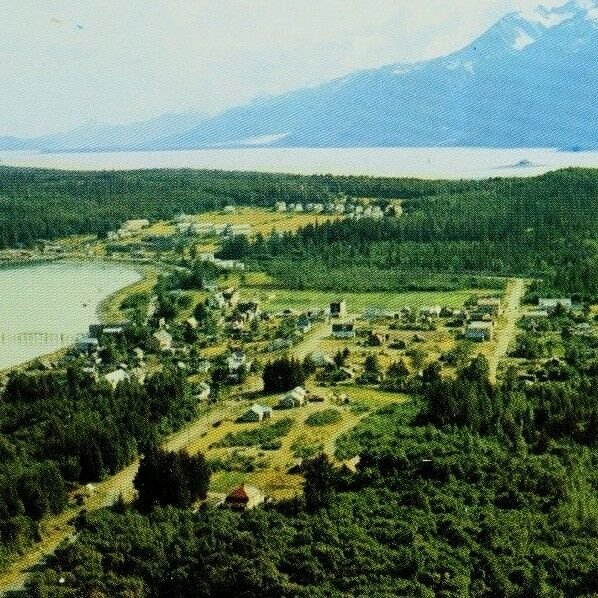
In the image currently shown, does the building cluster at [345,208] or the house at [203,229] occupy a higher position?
the building cluster at [345,208]

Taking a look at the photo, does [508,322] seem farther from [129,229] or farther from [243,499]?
[129,229]

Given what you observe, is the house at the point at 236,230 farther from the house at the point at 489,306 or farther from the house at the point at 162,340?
the house at the point at 162,340

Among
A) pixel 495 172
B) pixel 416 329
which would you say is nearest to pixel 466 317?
pixel 416 329

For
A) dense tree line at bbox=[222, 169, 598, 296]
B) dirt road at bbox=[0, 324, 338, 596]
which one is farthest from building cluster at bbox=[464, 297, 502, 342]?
dirt road at bbox=[0, 324, 338, 596]

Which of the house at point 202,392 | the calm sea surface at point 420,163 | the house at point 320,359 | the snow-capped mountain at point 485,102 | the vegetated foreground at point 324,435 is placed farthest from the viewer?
the snow-capped mountain at point 485,102

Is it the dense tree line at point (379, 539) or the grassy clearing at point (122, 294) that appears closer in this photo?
the dense tree line at point (379, 539)

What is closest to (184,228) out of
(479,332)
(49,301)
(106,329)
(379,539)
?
(49,301)

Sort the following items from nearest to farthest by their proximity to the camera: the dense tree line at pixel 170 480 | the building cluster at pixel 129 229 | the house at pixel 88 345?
the dense tree line at pixel 170 480, the house at pixel 88 345, the building cluster at pixel 129 229

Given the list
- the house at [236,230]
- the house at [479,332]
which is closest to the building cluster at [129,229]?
the house at [236,230]
